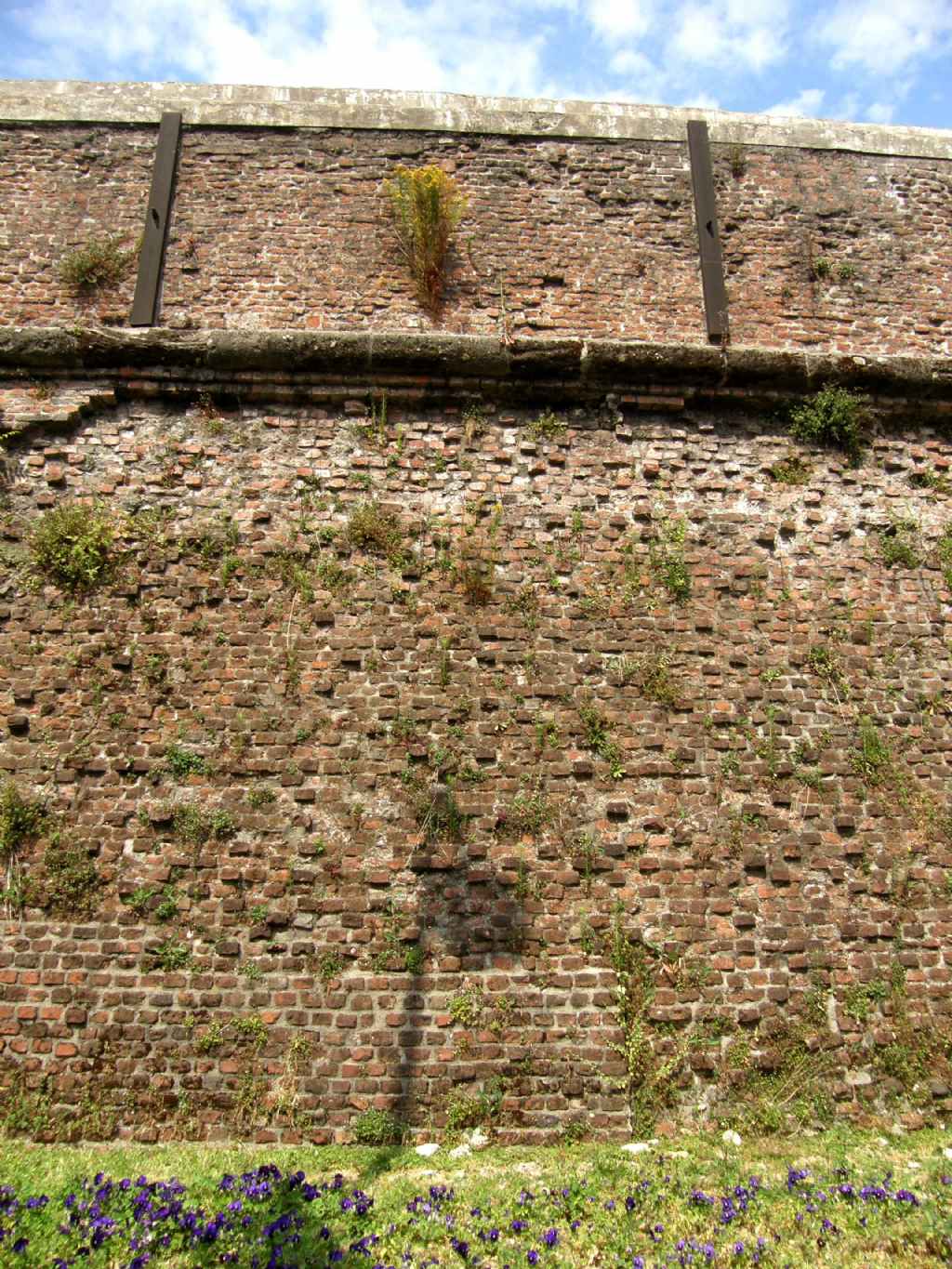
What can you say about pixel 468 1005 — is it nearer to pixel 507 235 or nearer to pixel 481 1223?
pixel 481 1223

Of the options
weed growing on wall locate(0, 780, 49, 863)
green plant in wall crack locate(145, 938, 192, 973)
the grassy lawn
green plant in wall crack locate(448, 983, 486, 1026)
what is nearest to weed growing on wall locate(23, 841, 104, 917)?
weed growing on wall locate(0, 780, 49, 863)

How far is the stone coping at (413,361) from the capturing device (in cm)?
605

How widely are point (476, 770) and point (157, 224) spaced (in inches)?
221

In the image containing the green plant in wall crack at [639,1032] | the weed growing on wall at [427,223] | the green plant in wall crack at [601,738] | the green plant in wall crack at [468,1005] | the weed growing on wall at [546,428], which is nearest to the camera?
the green plant in wall crack at [639,1032]

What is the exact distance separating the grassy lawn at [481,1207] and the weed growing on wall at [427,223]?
629cm

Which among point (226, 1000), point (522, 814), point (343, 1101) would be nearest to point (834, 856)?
point (522, 814)

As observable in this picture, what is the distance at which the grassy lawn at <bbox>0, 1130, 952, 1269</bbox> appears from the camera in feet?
10.8

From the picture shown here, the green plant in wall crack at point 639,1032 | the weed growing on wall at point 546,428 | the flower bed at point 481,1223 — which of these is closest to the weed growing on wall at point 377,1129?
the flower bed at point 481,1223

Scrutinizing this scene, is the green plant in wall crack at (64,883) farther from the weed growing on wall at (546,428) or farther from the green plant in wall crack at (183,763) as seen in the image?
the weed growing on wall at (546,428)

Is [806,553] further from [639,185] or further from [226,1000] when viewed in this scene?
[226,1000]

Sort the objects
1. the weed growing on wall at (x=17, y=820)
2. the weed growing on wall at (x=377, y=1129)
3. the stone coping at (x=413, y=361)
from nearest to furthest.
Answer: the weed growing on wall at (x=377, y=1129), the weed growing on wall at (x=17, y=820), the stone coping at (x=413, y=361)

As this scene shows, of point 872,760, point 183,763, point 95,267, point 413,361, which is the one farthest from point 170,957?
point 95,267

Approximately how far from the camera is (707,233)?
7.25 metres

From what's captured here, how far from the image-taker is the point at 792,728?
5539 mm
